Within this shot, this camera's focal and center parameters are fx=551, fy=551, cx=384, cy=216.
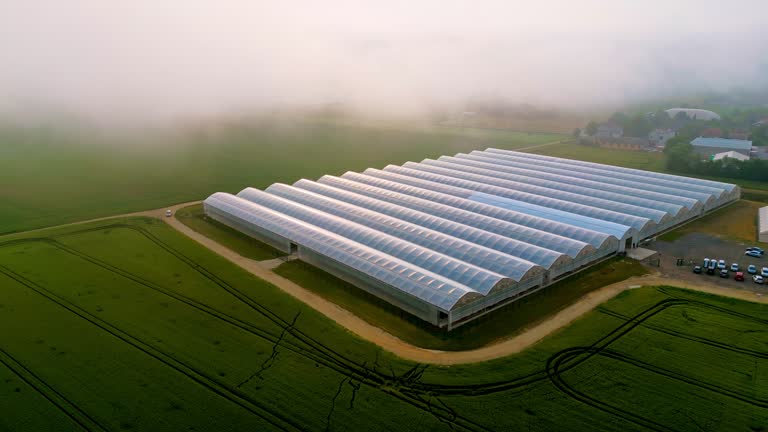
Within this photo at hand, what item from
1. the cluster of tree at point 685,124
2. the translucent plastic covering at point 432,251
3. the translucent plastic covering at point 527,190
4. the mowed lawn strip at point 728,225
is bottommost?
the mowed lawn strip at point 728,225

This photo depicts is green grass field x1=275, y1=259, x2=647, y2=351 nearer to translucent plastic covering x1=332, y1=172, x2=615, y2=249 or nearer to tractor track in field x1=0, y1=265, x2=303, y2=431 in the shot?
translucent plastic covering x1=332, y1=172, x2=615, y2=249

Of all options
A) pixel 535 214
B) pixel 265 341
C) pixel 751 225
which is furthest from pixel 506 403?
pixel 751 225

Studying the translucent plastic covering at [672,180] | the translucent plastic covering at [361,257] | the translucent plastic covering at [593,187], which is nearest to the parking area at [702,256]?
the translucent plastic covering at [593,187]

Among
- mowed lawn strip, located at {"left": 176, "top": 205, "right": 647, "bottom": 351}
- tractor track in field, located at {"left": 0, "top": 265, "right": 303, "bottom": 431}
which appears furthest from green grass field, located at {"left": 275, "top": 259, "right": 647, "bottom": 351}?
tractor track in field, located at {"left": 0, "top": 265, "right": 303, "bottom": 431}

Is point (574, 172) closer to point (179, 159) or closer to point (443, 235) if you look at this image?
point (443, 235)

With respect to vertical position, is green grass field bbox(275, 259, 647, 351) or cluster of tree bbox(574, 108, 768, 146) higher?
cluster of tree bbox(574, 108, 768, 146)

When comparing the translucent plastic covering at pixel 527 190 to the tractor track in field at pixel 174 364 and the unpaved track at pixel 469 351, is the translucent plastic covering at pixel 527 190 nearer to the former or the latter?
the unpaved track at pixel 469 351
